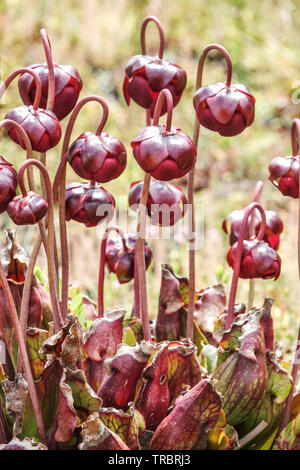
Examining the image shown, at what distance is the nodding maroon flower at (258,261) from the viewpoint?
1126 millimetres

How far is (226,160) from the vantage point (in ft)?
17.1

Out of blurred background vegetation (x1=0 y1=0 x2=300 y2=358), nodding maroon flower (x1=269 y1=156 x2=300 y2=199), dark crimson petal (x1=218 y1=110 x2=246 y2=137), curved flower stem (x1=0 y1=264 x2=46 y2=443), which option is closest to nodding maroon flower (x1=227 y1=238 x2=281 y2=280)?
nodding maroon flower (x1=269 y1=156 x2=300 y2=199)

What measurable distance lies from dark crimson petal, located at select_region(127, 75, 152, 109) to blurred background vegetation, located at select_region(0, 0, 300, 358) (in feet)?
7.49

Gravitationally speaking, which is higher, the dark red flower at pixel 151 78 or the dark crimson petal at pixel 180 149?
the dark red flower at pixel 151 78

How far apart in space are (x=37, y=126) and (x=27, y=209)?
0.47ft

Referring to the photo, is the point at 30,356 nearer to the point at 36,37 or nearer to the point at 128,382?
the point at 128,382

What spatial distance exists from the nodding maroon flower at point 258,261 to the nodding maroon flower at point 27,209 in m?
0.41

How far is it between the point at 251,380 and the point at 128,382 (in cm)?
22

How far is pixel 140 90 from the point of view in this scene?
1.12m

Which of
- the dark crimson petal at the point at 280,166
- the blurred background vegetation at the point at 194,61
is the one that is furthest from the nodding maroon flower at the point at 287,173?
the blurred background vegetation at the point at 194,61

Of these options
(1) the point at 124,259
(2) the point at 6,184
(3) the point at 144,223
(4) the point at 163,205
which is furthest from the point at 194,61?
(2) the point at 6,184

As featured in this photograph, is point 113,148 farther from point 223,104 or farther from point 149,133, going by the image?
point 223,104

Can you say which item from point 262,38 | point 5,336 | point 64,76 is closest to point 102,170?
point 64,76

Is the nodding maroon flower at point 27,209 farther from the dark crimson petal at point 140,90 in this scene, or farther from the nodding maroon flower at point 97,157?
the dark crimson petal at point 140,90
